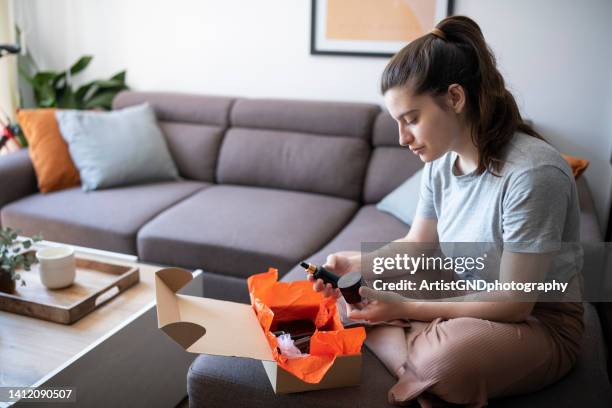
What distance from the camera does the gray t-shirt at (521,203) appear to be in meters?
1.07

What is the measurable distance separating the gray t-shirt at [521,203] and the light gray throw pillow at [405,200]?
31.7 inches

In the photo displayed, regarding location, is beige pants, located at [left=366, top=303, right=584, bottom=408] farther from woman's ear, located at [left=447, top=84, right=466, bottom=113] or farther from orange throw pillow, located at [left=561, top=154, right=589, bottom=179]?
orange throw pillow, located at [left=561, top=154, right=589, bottom=179]

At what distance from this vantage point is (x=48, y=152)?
2.54 meters

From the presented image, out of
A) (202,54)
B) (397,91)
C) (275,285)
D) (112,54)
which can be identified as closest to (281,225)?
(275,285)

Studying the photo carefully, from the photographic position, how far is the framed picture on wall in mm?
2480

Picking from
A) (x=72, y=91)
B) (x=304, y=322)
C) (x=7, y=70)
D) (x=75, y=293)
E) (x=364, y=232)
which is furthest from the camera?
(x=72, y=91)

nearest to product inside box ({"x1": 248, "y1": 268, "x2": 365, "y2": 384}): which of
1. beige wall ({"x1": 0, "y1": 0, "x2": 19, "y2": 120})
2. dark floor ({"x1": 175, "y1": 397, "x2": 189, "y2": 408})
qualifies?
dark floor ({"x1": 175, "y1": 397, "x2": 189, "y2": 408})

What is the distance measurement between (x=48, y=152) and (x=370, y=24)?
163 centimetres

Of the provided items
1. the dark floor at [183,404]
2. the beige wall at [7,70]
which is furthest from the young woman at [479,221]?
the beige wall at [7,70]

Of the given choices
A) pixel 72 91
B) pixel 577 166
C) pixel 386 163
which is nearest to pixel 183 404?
pixel 386 163

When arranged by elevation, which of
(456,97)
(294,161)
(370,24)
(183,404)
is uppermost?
(370,24)

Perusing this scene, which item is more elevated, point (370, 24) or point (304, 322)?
point (370, 24)

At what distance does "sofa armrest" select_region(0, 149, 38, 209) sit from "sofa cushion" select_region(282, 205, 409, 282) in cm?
146

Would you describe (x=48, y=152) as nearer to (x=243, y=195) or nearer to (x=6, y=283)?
(x=243, y=195)
